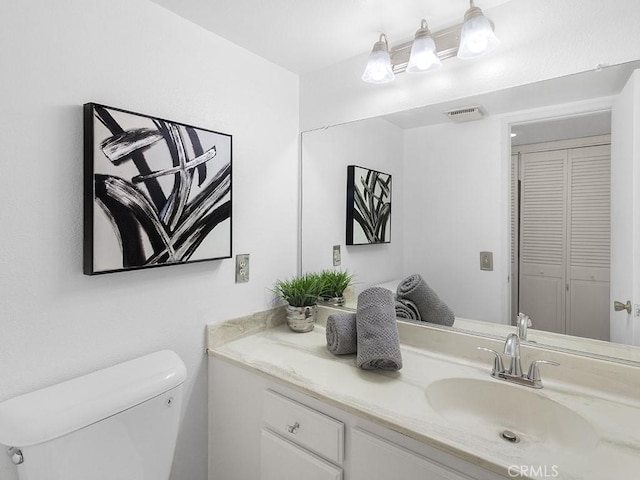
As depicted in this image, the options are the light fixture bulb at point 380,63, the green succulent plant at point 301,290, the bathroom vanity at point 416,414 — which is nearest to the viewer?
the bathroom vanity at point 416,414

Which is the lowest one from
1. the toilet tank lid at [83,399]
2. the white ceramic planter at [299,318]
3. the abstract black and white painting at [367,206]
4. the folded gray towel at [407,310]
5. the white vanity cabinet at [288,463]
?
the white vanity cabinet at [288,463]

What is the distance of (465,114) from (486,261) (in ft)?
1.93

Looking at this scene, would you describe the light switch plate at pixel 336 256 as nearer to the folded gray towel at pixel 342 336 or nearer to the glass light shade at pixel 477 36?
the folded gray towel at pixel 342 336

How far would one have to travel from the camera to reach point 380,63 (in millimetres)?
1419

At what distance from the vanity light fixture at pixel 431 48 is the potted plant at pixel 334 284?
92cm

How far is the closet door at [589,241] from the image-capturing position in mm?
1136

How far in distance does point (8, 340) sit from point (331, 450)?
98 cm

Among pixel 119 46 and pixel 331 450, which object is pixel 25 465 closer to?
pixel 331 450

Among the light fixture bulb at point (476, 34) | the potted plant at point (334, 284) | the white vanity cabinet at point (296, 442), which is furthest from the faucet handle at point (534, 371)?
the light fixture bulb at point (476, 34)

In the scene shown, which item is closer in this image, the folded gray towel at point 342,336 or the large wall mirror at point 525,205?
the large wall mirror at point 525,205

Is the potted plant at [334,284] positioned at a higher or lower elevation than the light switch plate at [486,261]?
lower

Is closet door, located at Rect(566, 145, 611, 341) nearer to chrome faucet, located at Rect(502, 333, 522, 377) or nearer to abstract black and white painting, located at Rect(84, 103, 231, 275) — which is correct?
chrome faucet, located at Rect(502, 333, 522, 377)

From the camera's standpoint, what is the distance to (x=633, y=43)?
1.06 metres

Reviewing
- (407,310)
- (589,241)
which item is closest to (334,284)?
(407,310)
